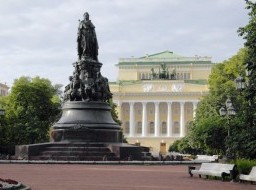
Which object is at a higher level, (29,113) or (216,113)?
(216,113)

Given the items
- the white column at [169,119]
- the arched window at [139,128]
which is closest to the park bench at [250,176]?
the white column at [169,119]

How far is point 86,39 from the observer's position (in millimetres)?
42188

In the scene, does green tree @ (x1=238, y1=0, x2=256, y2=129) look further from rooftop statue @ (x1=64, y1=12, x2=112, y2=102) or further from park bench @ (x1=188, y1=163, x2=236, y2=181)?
rooftop statue @ (x1=64, y1=12, x2=112, y2=102)

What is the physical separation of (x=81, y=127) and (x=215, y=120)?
21088 millimetres

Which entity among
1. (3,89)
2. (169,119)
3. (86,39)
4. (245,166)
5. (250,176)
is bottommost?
(250,176)

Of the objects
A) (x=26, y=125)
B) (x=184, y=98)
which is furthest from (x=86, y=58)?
(x=184, y=98)

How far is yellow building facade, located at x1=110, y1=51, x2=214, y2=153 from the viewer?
140 m

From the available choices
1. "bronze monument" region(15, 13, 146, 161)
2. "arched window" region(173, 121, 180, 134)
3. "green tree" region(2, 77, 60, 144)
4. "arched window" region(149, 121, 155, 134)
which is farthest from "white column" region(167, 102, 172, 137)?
"bronze monument" region(15, 13, 146, 161)

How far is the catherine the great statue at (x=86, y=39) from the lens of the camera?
4212cm

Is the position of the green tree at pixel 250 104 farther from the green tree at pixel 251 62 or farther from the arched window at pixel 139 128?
the arched window at pixel 139 128

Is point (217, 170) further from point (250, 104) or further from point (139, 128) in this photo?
point (139, 128)

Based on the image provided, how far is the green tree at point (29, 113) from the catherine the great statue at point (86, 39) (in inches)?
1003

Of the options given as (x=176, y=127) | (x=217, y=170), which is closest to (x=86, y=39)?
(x=217, y=170)

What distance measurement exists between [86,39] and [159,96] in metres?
101
